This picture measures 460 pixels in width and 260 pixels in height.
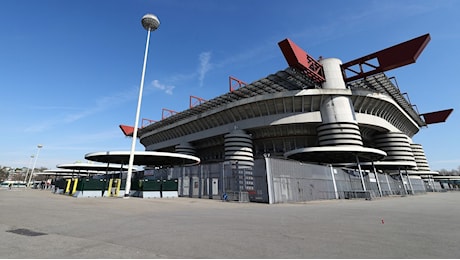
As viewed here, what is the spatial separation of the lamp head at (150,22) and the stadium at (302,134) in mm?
19432

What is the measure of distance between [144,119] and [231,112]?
44.8 m

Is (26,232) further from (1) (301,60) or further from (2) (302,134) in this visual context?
(2) (302,134)

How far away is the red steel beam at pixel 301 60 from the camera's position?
1366 inches

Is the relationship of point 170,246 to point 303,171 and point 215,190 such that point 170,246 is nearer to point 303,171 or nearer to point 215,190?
point 215,190

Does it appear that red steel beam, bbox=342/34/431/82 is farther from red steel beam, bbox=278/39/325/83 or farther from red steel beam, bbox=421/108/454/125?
red steel beam, bbox=421/108/454/125

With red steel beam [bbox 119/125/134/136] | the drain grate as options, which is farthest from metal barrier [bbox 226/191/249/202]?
red steel beam [bbox 119/125/134/136]

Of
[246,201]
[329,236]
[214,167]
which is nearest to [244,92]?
[214,167]

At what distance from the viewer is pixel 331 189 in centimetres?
2933

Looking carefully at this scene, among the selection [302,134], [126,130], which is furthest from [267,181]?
[126,130]

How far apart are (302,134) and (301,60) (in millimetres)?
17688

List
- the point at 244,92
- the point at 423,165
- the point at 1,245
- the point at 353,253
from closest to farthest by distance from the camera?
the point at 353,253 < the point at 1,245 < the point at 244,92 < the point at 423,165

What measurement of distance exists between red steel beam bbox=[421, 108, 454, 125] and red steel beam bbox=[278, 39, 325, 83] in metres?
56.4

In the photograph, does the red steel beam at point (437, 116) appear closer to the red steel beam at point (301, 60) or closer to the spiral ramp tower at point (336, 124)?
the spiral ramp tower at point (336, 124)

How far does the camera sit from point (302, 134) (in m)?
48.3
